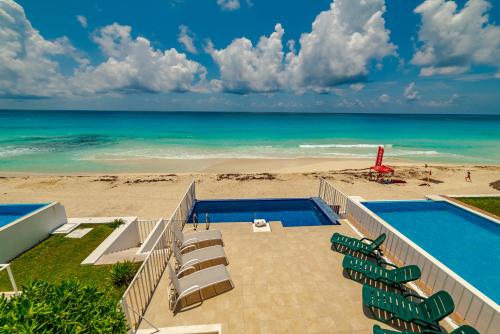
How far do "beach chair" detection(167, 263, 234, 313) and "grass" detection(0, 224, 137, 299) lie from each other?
1980mm

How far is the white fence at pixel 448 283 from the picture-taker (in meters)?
4.51

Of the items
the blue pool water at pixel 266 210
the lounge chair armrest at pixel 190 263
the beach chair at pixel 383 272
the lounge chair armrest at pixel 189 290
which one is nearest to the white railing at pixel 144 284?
the lounge chair armrest at pixel 190 263

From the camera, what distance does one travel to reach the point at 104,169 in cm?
2627

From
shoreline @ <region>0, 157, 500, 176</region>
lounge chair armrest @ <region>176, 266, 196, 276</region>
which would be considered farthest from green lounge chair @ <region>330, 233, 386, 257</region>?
shoreline @ <region>0, 157, 500, 176</region>

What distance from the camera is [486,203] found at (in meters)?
11.9

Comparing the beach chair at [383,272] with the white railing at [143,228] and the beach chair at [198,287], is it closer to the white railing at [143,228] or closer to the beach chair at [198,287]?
the beach chair at [198,287]

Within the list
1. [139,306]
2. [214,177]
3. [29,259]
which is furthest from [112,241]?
[214,177]

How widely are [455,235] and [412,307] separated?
6.50m

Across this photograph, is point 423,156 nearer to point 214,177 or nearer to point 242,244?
point 214,177

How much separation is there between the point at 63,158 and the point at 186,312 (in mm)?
35061

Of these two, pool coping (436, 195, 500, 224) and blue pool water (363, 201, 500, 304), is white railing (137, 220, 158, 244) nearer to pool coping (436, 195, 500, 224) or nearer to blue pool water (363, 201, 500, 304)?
blue pool water (363, 201, 500, 304)

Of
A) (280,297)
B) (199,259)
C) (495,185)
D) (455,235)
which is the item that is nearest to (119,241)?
(199,259)

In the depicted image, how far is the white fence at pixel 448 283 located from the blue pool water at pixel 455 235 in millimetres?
2265

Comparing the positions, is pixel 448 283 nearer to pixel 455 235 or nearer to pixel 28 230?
pixel 455 235
